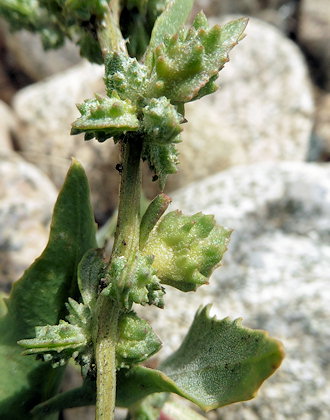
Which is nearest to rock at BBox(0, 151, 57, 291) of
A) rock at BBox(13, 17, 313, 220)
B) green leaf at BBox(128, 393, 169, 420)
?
rock at BBox(13, 17, 313, 220)

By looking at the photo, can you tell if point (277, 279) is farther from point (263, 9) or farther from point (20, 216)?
point (263, 9)

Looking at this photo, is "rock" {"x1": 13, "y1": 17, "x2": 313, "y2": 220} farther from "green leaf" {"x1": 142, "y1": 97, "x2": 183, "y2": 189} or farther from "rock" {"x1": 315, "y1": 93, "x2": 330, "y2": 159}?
"green leaf" {"x1": 142, "y1": 97, "x2": 183, "y2": 189}

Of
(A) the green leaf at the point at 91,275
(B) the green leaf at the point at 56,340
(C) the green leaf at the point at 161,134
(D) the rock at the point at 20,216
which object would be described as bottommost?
(D) the rock at the point at 20,216

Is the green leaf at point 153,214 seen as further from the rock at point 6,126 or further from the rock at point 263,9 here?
the rock at point 263,9

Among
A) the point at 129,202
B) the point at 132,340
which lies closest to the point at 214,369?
the point at 132,340

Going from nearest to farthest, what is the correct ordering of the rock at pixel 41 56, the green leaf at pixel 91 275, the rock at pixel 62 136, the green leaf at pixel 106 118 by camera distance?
the green leaf at pixel 106 118
the green leaf at pixel 91 275
the rock at pixel 62 136
the rock at pixel 41 56

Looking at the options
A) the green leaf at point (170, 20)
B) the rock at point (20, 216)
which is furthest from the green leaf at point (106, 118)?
the rock at point (20, 216)

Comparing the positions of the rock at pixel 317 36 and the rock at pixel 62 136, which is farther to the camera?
the rock at pixel 317 36
